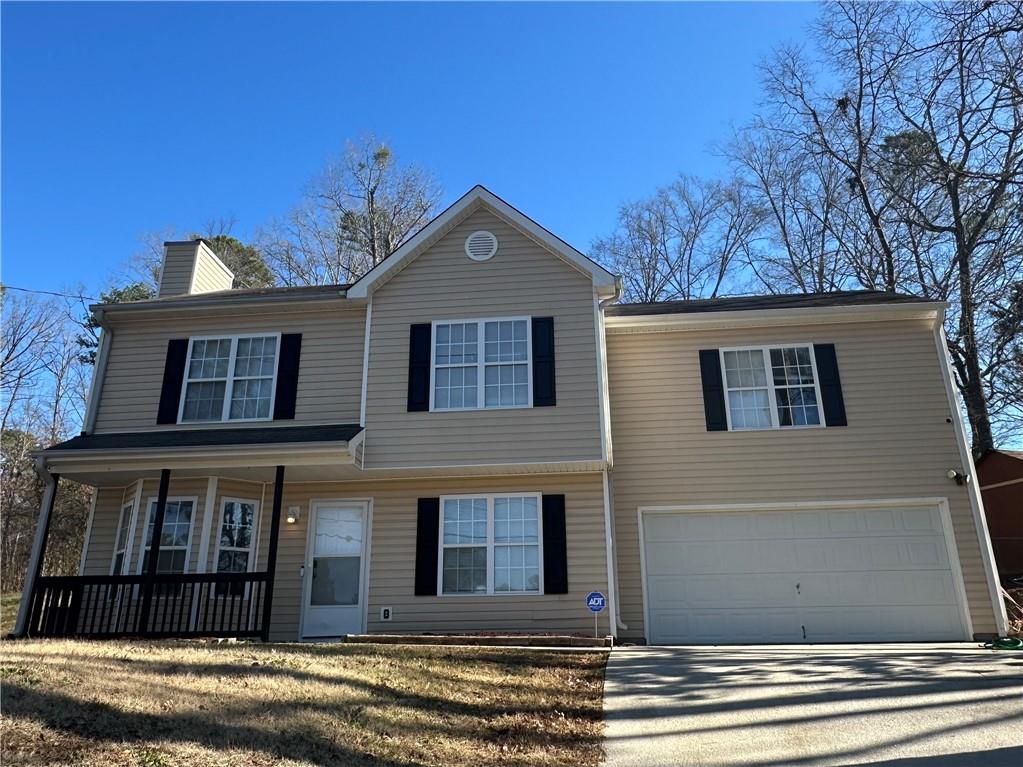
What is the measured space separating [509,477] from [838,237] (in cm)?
1750

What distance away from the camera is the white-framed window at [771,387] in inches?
464

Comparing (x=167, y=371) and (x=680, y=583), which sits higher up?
(x=167, y=371)

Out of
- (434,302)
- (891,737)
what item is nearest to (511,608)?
(434,302)

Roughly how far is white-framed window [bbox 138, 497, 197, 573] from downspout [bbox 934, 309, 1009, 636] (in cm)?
1236

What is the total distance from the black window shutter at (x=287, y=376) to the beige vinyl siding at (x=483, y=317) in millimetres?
1376

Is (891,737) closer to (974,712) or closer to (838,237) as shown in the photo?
(974,712)

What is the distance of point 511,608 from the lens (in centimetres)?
1052

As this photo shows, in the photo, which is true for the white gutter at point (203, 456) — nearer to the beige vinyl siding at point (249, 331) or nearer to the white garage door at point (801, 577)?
the beige vinyl siding at point (249, 331)

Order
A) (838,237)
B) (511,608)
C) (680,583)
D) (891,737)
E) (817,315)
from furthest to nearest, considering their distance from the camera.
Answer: (838,237) < (817,315) < (680,583) < (511,608) < (891,737)

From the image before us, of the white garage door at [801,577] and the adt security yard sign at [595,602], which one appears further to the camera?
the white garage door at [801,577]

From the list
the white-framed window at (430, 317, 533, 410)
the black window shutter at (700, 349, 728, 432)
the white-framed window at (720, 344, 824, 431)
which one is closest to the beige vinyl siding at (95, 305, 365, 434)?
the white-framed window at (430, 317, 533, 410)

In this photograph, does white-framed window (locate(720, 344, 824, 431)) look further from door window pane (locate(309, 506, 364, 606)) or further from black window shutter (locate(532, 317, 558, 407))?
door window pane (locate(309, 506, 364, 606))

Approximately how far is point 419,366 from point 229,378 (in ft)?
11.1

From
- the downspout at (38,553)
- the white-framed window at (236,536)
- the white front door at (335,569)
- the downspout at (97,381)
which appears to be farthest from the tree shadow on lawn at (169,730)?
the downspout at (97,381)
